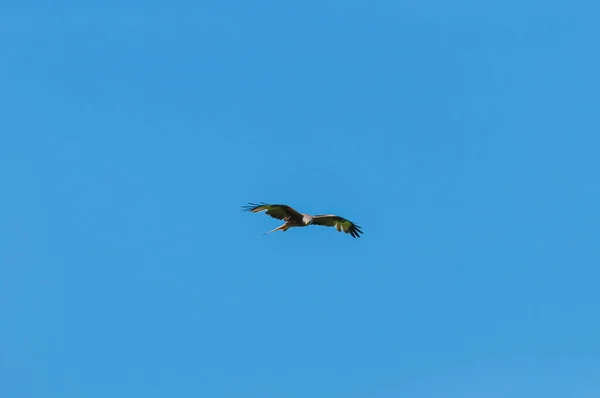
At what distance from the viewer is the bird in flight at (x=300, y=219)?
190ft

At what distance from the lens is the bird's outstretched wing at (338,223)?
59.2 metres

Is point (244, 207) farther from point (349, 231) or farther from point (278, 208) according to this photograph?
point (349, 231)

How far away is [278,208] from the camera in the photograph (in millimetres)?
57906

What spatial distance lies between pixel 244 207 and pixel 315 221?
11.3 ft

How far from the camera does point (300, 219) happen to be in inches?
2313

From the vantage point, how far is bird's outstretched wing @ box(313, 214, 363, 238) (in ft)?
194

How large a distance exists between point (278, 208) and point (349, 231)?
402cm

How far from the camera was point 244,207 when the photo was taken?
57.9m

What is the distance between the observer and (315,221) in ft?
195

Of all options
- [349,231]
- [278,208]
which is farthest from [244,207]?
[349,231]

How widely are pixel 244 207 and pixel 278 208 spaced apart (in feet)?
4.76

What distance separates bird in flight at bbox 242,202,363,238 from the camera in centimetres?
5800

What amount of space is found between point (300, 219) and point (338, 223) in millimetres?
2029

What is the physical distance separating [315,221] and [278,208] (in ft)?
7.37
